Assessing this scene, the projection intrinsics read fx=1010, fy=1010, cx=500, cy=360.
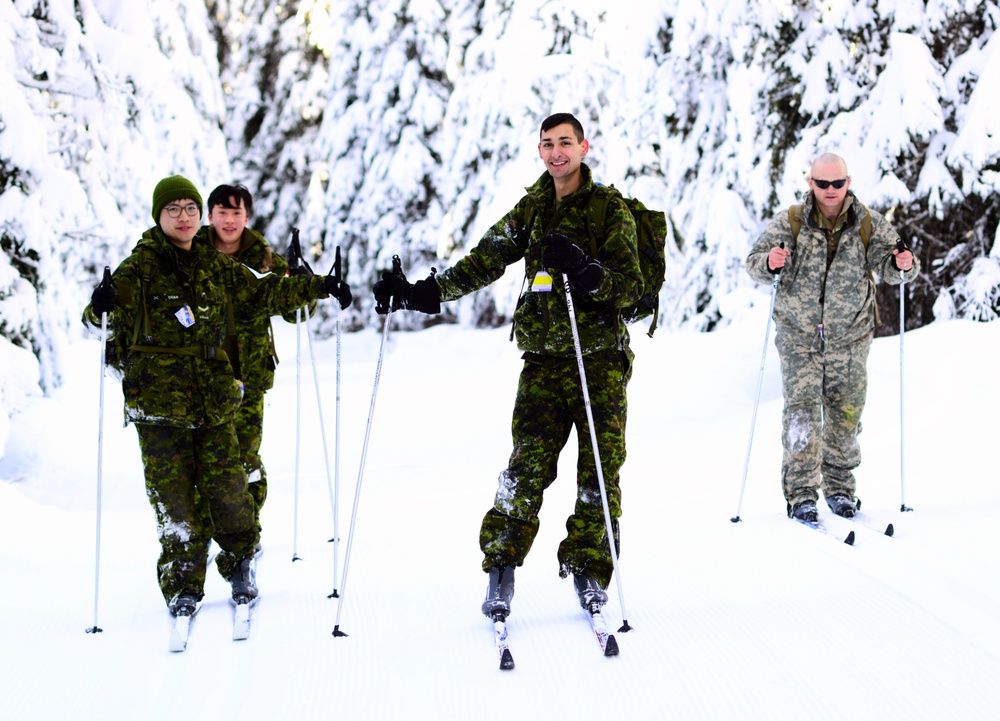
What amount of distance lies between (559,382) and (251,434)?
2629 millimetres

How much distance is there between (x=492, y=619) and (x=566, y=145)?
197 cm

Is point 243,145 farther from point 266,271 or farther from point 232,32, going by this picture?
point 266,271

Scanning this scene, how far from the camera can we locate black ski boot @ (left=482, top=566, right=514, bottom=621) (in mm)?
4113

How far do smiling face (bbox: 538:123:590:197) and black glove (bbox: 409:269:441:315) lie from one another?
0.69 m

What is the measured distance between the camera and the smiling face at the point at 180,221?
4.71m

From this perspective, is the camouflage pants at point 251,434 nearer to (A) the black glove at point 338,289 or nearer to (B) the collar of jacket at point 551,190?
(A) the black glove at point 338,289

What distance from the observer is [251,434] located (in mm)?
6121

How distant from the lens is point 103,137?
46.5ft

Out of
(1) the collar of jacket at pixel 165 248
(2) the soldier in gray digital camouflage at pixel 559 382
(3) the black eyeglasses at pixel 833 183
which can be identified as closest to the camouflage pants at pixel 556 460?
(2) the soldier in gray digital camouflage at pixel 559 382

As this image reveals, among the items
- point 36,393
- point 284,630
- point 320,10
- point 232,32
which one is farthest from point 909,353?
point 232,32

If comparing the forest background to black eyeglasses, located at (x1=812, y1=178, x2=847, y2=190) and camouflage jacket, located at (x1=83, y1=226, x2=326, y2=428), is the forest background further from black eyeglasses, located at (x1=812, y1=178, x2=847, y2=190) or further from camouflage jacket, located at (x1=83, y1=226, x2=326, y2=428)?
black eyeglasses, located at (x1=812, y1=178, x2=847, y2=190)

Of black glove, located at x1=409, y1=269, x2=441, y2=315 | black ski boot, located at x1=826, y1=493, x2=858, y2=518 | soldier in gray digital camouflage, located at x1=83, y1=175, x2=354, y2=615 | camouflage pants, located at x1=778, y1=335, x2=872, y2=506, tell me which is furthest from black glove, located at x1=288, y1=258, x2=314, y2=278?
black ski boot, located at x1=826, y1=493, x2=858, y2=518

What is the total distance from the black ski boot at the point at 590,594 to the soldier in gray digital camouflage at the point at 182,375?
1.65 m

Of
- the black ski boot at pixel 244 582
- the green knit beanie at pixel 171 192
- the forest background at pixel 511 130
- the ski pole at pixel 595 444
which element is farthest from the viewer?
the forest background at pixel 511 130
